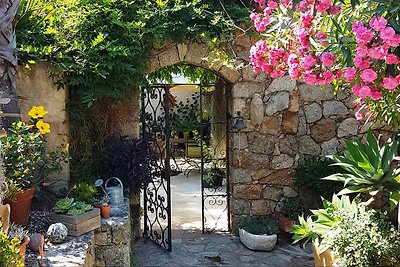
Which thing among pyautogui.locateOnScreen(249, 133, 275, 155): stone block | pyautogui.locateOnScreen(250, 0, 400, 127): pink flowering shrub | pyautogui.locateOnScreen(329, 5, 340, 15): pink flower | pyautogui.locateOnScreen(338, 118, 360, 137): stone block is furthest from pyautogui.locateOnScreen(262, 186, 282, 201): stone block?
pyautogui.locateOnScreen(329, 5, 340, 15): pink flower

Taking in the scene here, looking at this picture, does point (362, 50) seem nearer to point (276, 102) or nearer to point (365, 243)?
point (365, 243)

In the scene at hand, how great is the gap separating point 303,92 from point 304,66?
230cm

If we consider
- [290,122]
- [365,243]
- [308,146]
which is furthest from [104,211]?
[308,146]

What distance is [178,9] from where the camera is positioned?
4.00m

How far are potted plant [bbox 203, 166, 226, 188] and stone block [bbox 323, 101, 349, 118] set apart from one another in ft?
5.96

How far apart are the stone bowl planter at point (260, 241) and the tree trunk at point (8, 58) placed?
2551 millimetres

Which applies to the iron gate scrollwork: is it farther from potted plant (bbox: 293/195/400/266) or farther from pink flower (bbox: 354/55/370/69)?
pink flower (bbox: 354/55/370/69)

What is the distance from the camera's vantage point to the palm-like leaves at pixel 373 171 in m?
3.05

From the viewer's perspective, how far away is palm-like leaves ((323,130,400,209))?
305cm

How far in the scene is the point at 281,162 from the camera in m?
4.65

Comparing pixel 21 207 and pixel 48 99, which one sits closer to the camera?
pixel 21 207

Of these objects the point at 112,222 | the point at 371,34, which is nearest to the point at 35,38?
the point at 112,222

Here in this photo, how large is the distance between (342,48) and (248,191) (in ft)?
9.10

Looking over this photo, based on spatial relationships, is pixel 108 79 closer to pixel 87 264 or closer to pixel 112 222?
pixel 112 222
